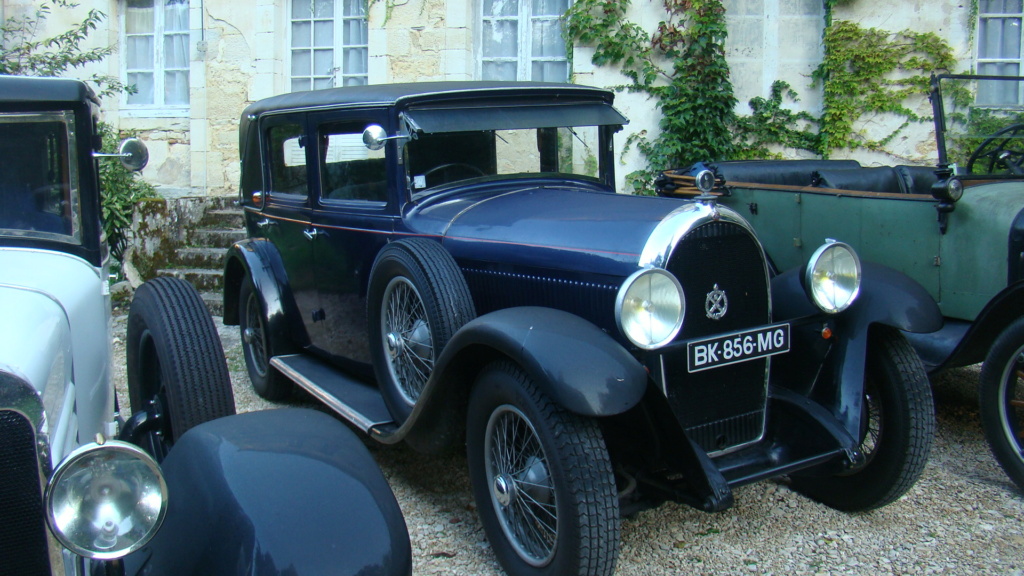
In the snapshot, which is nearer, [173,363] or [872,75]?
[173,363]

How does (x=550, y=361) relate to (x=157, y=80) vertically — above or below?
below

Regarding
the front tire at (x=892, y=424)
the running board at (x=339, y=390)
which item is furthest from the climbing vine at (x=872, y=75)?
the running board at (x=339, y=390)

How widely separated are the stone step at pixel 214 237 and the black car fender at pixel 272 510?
6.56 metres

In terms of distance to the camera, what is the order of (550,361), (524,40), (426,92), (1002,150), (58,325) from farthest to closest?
(524,40) < (1002,150) < (426,92) < (550,361) < (58,325)

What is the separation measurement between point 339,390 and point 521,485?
1.42m

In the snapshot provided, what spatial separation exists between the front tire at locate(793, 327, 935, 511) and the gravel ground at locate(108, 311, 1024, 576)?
139 mm

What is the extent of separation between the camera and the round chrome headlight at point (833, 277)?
299 centimetres

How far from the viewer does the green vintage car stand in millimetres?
3418

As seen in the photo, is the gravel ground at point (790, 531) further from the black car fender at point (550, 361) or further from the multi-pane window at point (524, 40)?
the multi-pane window at point (524, 40)

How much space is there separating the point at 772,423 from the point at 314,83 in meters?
7.50

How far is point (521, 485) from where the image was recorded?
272 cm

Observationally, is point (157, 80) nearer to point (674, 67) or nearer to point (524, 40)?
point (524, 40)

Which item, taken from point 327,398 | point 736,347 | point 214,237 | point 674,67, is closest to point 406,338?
point 327,398

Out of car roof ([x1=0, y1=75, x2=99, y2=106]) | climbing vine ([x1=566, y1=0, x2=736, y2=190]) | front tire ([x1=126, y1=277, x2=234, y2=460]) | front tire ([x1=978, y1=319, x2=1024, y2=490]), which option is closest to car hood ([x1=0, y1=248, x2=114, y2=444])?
front tire ([x1=126, y1=277, x2=234, y2=460])
